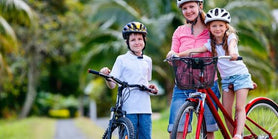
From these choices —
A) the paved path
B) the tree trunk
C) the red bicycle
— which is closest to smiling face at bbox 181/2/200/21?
the red bicycle

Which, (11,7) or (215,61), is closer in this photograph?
(215,61)

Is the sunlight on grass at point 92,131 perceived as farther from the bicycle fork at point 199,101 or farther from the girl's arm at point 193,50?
the bicycle fork at point 199,101

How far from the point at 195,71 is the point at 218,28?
21.2 inches

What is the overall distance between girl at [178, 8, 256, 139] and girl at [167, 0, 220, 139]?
0.10 m

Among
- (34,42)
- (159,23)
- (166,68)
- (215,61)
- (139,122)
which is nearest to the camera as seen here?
(215,61)

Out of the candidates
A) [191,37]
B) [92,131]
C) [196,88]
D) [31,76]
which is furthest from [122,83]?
[31,76]

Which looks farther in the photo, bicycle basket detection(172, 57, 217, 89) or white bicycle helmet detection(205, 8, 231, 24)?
white bicycle helmet detection(205, 8, 231, 24)

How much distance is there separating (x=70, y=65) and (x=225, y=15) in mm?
30891

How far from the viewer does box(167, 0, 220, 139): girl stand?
4.96 meters

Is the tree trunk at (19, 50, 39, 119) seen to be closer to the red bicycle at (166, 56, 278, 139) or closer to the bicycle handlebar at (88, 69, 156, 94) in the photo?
the bicycle handlebar at (88, 69, 156, 94)

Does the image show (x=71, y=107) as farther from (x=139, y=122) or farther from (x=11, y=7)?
(x=139, y=122)

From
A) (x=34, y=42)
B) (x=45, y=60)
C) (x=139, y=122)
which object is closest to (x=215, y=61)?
(x=139, y=122)

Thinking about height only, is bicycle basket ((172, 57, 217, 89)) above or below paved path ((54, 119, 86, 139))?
above

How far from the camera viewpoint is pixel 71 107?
47.5 metres
